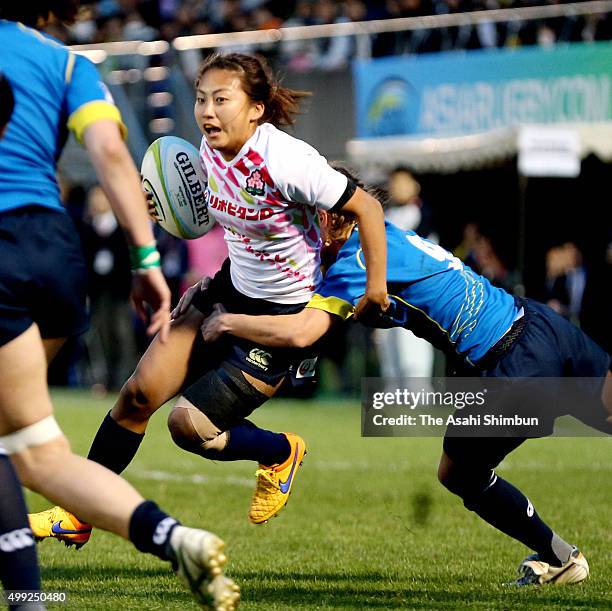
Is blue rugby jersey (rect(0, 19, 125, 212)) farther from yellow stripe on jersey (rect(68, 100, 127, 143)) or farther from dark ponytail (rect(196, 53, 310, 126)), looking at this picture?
dark ponytail (rect(196, 53, 310, 126))

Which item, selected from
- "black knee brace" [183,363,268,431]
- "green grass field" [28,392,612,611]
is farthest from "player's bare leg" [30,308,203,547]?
"green grass field" [28,392,612,611]

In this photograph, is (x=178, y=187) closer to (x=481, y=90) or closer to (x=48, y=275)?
(x=48, y=275)

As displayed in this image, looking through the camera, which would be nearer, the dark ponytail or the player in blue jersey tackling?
the player in blue jersey tackling

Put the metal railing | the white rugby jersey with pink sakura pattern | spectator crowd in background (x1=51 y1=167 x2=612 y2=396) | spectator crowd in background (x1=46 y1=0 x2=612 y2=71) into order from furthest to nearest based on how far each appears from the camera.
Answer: spectator crowd in background (x1=46 y1=0 x2=612 y2=71) → the metal railing → spectator crowd in background (x1=51 y1=167 x2=612 y2=396) → the white rugby jersey with pink sakura pattern

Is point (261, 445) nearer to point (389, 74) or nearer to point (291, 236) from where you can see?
point (291, 236)

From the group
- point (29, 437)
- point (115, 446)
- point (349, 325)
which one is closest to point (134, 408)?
point (115, 446)

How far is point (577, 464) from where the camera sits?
405 inches

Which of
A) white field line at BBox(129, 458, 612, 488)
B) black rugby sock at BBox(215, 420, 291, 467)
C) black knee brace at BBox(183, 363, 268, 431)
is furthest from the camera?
white field line at BBox(129, 458, 612, 488)

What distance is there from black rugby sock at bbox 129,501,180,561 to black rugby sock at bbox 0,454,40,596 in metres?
0.34

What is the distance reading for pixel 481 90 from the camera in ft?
46.8

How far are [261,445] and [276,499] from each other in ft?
0.85

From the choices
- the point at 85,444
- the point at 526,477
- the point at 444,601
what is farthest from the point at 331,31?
the point at 444,601

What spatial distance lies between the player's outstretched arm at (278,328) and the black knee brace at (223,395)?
0.57ft

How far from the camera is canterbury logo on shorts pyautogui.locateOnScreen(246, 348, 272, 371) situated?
5.62 meters
